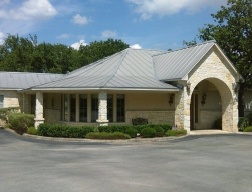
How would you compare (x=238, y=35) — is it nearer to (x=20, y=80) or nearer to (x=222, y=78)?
(x=222, y=78)

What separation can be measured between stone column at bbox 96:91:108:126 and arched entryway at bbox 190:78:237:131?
7705 mm

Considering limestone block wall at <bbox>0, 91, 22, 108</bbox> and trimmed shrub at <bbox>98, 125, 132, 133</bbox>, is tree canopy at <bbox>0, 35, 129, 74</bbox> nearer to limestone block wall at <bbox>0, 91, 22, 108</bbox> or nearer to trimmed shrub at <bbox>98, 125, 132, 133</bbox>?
limestone block wall at <bbox>0, 91, 22, 108</bbox>

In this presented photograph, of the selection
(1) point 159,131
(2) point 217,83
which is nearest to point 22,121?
(1) point 159,131

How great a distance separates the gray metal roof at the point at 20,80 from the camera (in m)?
30.4

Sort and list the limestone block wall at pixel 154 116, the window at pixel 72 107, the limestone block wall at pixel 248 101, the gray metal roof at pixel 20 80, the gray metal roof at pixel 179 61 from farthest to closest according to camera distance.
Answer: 1. the gray metal roof at pixel 20 80
2. the limestone block wall at pixel 248 101
3. the window at pixel 72 107
4. the limestone block wall at pixel 154 116
5. the gray metal roof at pixel 179 61

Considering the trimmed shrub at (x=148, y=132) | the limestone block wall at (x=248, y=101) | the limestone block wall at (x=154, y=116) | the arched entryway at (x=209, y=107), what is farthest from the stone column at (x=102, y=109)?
the limestone block wall at (x=248, y=101)

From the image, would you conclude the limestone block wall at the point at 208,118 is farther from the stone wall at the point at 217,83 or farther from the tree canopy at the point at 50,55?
the tree canopy at the point at 50,55

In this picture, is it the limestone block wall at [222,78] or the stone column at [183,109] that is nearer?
the stone column at [183,109]

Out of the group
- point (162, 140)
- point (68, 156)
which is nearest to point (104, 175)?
point (68, 156)

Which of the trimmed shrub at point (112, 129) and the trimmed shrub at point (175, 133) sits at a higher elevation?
the trimmed shrub at point (112, 129)

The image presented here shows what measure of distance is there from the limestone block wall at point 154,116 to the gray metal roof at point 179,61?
7.57 ft

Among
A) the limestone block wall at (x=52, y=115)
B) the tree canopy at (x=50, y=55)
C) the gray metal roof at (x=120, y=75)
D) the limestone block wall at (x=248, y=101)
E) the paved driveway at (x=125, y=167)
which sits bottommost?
the paved driveway at (x=125, y=167)

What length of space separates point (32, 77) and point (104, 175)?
83.6 ft

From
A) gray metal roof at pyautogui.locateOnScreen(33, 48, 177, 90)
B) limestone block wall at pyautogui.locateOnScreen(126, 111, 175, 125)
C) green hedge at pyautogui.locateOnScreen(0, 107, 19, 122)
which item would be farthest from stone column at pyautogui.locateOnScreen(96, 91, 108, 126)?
green hedge at pyautogui.locateOnScreen(0, 107, 19, 122)
